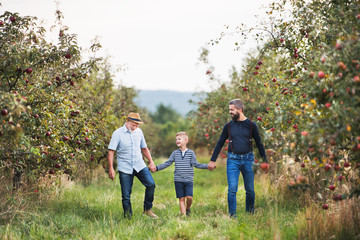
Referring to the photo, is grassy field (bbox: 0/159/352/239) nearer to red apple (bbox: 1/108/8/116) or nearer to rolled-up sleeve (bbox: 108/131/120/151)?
rolled-up sleeve (bbox: 108/131/120/151)

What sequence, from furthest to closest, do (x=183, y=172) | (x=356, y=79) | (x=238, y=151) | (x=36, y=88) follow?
(x=183, y=172), (x=238, y=151), (x=36, y=88), (x=356, y=79)

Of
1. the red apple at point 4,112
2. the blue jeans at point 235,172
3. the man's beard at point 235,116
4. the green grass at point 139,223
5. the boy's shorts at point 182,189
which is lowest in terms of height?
the green grass at point 139,223

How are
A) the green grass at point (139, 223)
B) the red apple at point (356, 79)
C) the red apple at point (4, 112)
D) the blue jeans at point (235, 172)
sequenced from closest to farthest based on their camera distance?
the red apple at point (356, 79) → the red apple at point (4, 112) → the green grass at point (139, 223) → the blue jeans at point (235, 172)

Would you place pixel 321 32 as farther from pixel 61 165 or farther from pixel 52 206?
pixel 52 206

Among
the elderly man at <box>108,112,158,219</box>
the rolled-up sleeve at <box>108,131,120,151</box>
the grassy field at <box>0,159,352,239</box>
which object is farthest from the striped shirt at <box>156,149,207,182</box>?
the rolled-up sleeve at <box>108,131,120,151</box>

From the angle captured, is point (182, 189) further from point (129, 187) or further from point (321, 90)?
point (321, 90)

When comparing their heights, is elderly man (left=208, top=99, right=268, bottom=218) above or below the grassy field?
above

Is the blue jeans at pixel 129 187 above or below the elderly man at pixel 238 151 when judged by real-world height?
below

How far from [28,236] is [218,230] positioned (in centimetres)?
280

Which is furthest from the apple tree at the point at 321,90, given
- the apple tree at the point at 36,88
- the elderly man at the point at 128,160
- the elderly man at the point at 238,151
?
the apple tree at the point at 36,88

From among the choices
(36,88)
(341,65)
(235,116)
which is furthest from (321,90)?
(36,88)

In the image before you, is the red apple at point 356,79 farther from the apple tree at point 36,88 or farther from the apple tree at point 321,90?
the apple tree at point 36,88

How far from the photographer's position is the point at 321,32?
5367mm

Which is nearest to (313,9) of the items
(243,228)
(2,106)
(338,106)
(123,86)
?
(338,106)
